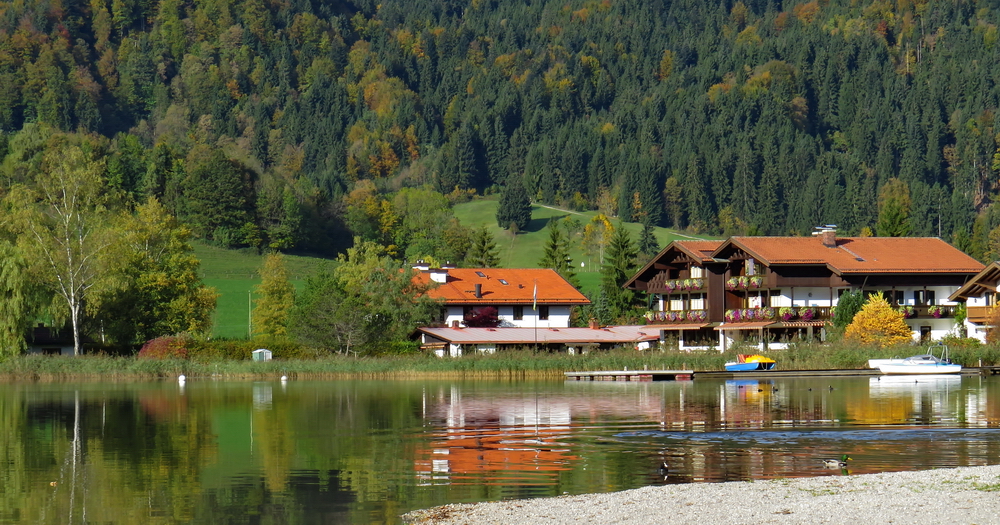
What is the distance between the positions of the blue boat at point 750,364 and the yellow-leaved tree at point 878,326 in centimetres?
798

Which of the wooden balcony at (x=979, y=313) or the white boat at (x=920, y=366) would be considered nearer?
the white boat at (x=920, y=366)

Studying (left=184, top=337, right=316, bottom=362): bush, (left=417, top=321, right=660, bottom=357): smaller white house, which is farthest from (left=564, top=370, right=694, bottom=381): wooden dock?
(left=184, top=337, right=316, bottom=362): bush

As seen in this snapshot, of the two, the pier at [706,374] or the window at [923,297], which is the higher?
the window at [923,297]

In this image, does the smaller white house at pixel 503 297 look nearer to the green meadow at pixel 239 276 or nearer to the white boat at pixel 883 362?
the green meadow at pixel 239 276

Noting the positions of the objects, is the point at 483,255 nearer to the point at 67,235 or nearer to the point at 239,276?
the point at 239,276

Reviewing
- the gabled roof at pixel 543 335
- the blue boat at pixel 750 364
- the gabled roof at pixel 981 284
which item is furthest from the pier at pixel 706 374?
the gabled roof at pixel 543 335

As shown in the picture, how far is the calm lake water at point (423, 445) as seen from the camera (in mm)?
24859

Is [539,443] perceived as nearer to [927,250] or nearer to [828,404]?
[828,404]

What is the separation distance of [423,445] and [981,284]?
5576cm

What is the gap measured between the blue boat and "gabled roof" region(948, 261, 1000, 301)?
53.0 ft

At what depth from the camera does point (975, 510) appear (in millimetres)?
19359

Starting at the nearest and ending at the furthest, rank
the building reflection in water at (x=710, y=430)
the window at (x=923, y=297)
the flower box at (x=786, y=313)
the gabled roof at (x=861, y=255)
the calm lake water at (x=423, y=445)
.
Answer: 1. the calm lake water at (x=423, y=445)
2. the building reflection in water at (x=710, y=430)
3. the flower box at (x=786, y=313)
4. the gabled roof at (x=861, y=255)
5. the window at (x=923, y=297)

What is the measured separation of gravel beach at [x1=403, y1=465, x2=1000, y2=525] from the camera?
1962 cm

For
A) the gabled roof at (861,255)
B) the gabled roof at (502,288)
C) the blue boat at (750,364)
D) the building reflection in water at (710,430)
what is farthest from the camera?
the gabled roof at (502,288)
